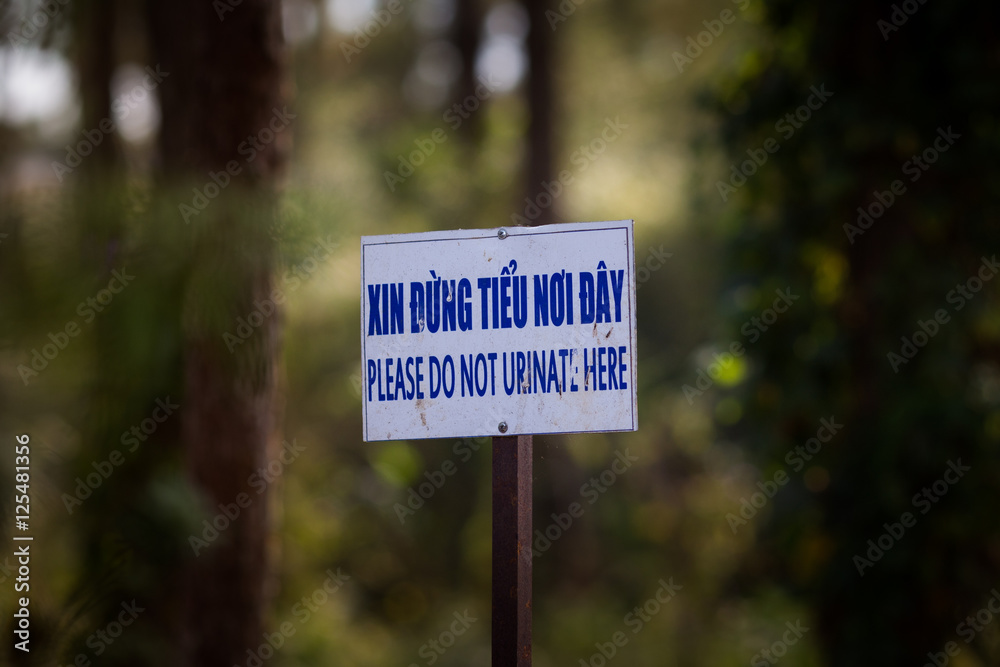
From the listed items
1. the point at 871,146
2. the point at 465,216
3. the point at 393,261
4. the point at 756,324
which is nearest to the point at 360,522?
the point at 465,216

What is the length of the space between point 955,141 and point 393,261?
116 inches

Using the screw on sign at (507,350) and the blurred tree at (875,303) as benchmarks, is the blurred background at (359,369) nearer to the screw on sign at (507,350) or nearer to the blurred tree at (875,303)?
the blurred tree at (875,303)

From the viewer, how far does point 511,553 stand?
6.44 ft

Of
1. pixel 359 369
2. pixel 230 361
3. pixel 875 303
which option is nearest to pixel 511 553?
pixel 230 361

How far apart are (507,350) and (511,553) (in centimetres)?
44

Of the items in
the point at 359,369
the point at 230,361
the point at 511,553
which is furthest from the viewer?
the point at 359,369

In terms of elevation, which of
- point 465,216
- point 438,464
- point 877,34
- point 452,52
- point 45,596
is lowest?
point 45,596

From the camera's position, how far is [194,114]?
335 centimetres

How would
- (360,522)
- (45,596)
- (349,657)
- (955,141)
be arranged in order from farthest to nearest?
(360,522)
(349,657)
(955,141)
(45,596)

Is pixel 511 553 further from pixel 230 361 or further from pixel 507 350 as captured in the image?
pixel 230 361

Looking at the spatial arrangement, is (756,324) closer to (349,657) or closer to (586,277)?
(586,277)

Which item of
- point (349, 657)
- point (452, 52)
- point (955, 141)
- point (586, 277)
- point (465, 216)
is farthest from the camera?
point (452, 52)

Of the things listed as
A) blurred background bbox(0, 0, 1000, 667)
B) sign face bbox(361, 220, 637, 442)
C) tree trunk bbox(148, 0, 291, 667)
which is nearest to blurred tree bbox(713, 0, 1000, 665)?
blurred background bbox(0, 0, 1000, 667)

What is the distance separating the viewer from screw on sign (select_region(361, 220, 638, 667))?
194 centimetres
